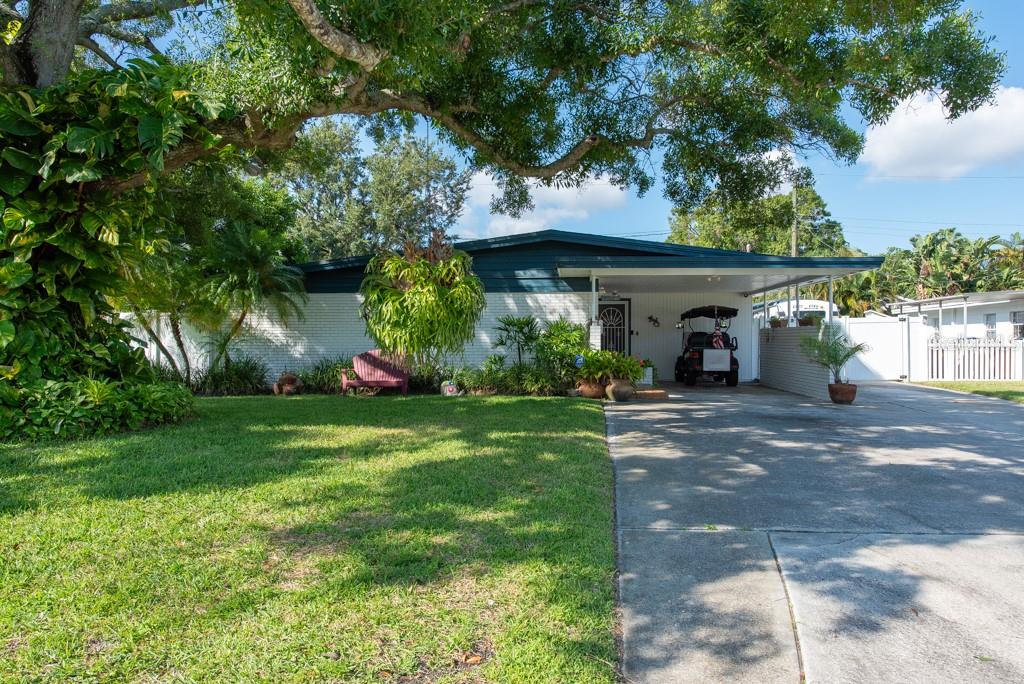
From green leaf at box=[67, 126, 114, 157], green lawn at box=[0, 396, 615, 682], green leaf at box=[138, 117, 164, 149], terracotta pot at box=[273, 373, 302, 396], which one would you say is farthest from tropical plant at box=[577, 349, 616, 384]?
green leaf at box=[67, 126, 114, 157]

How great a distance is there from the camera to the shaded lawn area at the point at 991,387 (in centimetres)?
1297

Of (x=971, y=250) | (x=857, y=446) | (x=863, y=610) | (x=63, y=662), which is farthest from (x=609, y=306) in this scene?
(x=971, y=250)

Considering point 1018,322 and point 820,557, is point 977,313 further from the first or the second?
point 820,557

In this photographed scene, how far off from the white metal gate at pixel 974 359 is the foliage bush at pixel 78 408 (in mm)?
19182

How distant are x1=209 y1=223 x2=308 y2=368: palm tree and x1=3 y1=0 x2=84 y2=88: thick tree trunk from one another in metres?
5.42

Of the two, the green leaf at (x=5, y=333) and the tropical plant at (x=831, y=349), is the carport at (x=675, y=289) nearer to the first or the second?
the tropical plant at (x=831, y=349)

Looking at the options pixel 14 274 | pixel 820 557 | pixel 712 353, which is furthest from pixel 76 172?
pixel 712 353

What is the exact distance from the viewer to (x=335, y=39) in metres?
5.50

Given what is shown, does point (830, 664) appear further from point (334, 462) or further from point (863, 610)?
point (334, 462)

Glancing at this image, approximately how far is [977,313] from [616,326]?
14497mm

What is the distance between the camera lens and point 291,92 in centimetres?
665

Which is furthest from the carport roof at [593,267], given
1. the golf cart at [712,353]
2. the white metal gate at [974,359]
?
the white metal gate at [974,359]

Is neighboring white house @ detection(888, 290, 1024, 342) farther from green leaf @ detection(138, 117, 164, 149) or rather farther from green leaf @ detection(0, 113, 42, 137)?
green leaf @ detection(0, 113, 42, 137)

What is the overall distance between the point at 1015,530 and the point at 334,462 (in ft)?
18.0
